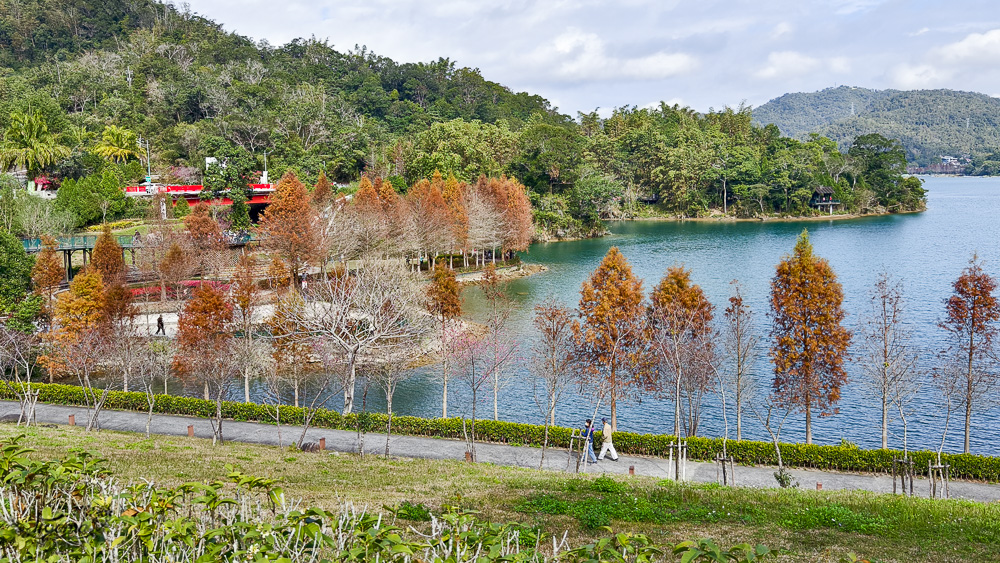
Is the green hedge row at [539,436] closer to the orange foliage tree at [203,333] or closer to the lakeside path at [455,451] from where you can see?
the lakeside path at [455,451]

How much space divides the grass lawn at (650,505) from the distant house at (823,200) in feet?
297

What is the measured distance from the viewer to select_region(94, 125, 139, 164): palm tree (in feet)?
219

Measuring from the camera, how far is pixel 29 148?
57531mm

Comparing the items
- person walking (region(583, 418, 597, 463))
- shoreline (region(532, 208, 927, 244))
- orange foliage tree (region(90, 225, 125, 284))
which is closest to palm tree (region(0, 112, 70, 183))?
orange foliage tree (region(90, 225, 125, 284))

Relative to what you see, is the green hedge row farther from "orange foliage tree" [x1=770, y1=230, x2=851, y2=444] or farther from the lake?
"orange foliage tree" [x1=770, y1=230, x2=851, y2=444]

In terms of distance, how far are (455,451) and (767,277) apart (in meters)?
33.2

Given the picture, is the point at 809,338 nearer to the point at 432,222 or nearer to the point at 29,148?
the point at 432,222

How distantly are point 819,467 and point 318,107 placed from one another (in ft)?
259

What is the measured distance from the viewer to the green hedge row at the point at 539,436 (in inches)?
714

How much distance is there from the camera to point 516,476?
46.2 feet

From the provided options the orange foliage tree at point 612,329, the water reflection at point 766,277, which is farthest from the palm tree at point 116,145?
the orange foliage tree at point 612,329

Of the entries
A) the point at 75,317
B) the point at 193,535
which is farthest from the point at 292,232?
the point at 193,535

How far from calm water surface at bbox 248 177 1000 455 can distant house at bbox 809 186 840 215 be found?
650 centimetres

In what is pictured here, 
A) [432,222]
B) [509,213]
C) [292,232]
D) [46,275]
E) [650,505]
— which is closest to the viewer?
[650,505]
